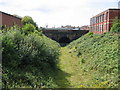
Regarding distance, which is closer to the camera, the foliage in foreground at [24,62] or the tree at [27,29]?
the foliage in foreground at [24,62]

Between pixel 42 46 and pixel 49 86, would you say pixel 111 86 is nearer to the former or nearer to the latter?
pixel 49 86

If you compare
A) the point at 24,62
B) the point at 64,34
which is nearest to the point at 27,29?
the point at 24,62

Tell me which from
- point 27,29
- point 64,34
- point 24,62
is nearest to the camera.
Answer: point 24,62

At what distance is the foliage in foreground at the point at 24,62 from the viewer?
25.9ft

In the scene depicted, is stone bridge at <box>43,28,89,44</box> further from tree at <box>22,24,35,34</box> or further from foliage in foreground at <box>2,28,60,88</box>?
foliage in foreground at <box>2,28,60,88</box>

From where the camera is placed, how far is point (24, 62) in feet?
33.7

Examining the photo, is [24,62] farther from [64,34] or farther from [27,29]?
[64,34]

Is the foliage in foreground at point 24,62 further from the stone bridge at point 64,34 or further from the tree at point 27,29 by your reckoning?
the stone bridge at point 64,34

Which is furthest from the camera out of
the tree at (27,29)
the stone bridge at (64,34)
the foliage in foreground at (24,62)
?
the stone bridge at (64,34)

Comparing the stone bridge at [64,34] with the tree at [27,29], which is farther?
the stone bridge at [64,34]

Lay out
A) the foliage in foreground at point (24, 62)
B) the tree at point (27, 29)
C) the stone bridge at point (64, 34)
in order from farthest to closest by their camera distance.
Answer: the stone bridge at point (64, 34) → the tree at point (27, 29) → the foliage in foreground at point (24, 62)

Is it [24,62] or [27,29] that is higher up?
[27,29]

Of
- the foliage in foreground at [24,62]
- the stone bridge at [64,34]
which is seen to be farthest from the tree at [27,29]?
the stone bridge at [64,34]

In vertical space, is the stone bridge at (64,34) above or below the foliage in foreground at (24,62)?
above
